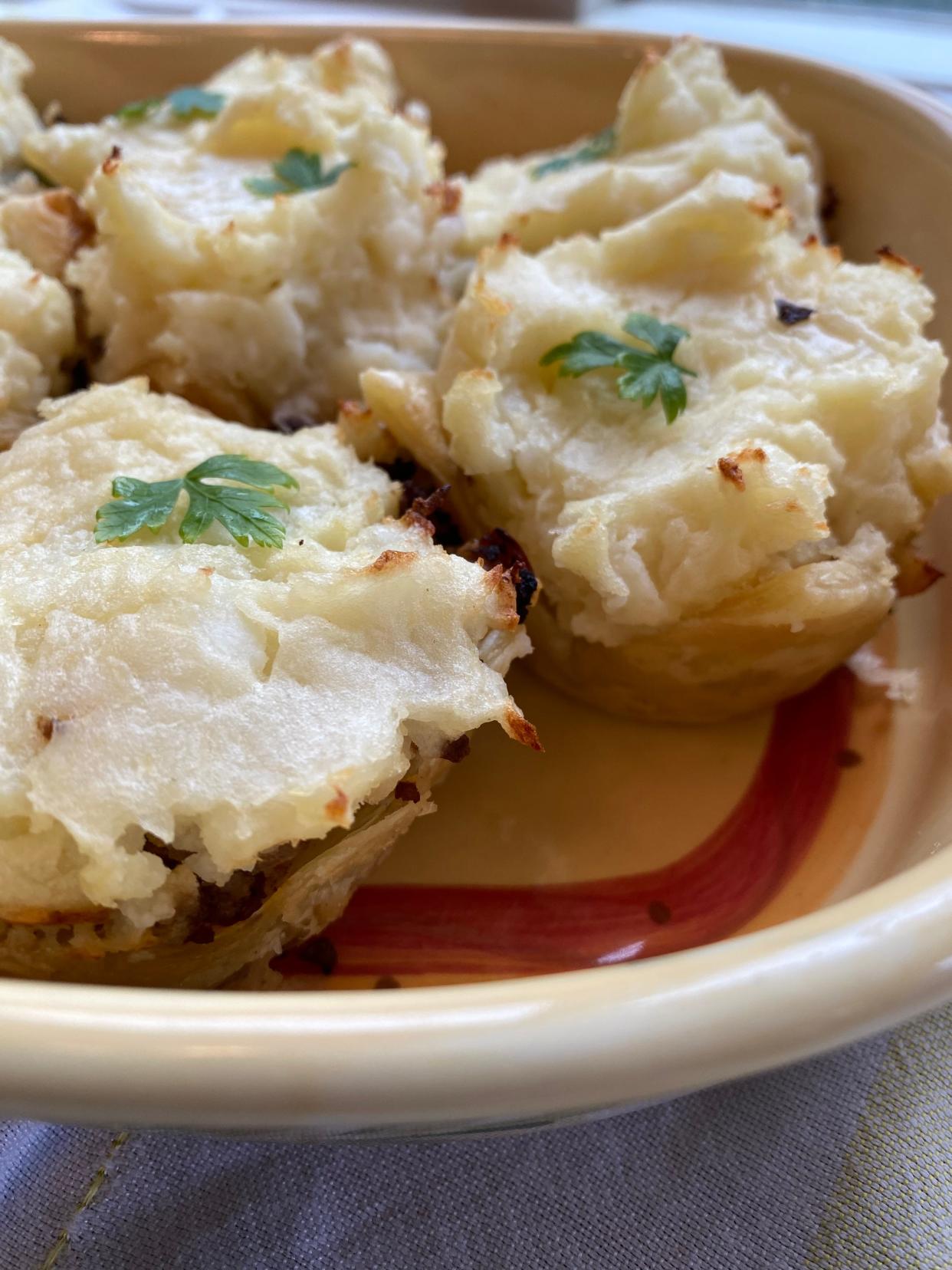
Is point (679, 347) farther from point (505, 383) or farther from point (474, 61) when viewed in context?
point (474, 61)

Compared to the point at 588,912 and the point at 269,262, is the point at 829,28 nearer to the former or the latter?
the point at 269,262

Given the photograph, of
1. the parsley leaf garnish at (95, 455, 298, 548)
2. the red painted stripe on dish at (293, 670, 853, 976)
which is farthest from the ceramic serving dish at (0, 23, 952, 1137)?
the parsley leaf garnish at (95, 455, 298, 548)

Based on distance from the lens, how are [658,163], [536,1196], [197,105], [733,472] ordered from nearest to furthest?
[536,1196] → [733,472] → [658,163] → [197,105]

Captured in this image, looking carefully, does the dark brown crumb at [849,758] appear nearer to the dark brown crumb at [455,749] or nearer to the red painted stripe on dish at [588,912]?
the red painted stripe on dish at [588,912]

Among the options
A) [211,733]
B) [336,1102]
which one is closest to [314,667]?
[211,733]

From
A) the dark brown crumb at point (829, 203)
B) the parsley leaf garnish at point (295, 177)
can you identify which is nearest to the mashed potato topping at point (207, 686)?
the parsley leaf garnish at point (295, 177)

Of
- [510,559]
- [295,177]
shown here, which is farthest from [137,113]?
[510,559]
